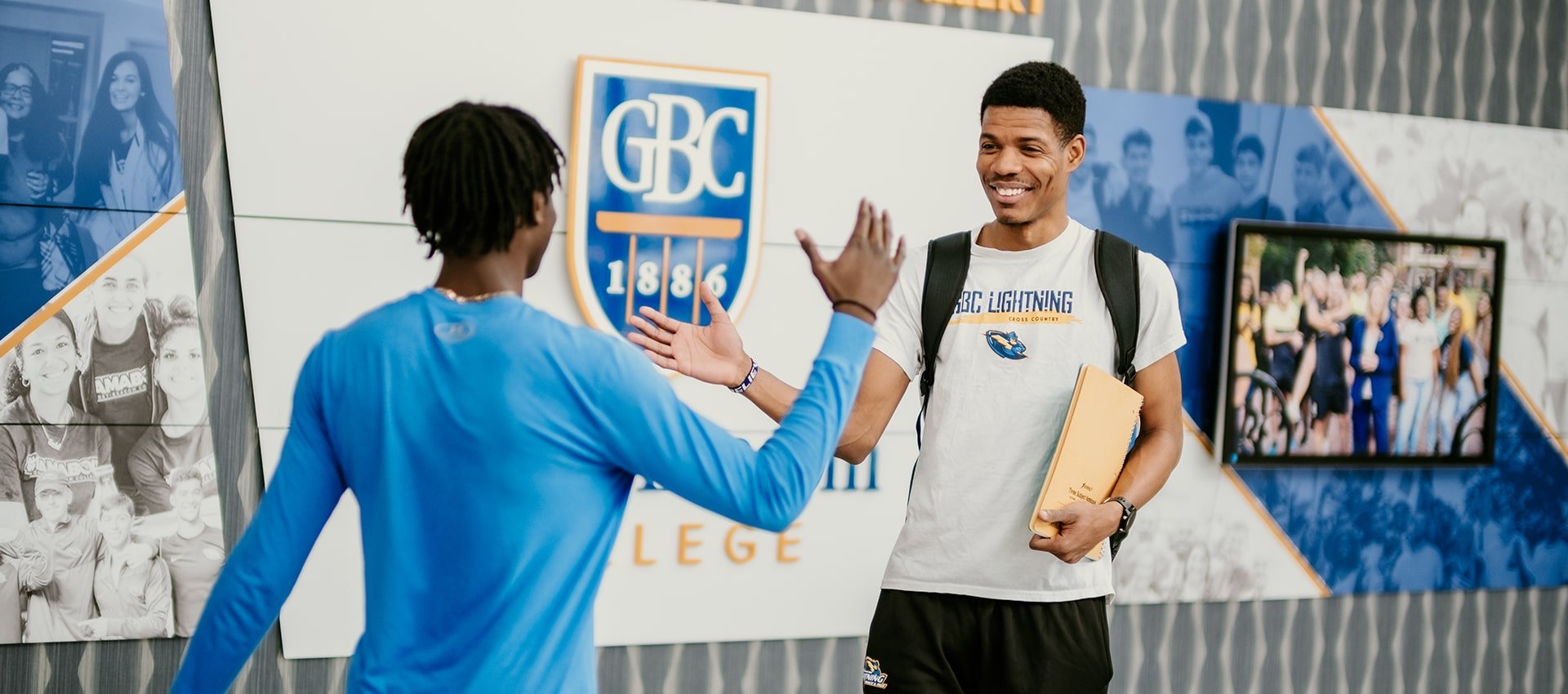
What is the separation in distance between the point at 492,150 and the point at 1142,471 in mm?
1161

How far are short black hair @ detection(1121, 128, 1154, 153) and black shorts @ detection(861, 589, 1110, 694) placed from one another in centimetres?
175

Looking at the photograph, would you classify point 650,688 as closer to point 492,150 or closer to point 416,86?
point 416,86

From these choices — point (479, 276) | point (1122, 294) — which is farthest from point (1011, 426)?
point (479, 276)

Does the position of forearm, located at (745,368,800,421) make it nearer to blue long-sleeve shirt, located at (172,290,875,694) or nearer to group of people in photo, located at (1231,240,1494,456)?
blue long-sleeve shirt, located at (172,290,875,694)

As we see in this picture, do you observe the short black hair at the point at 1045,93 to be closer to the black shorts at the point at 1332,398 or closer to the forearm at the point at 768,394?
the forearm at the point at 768,394

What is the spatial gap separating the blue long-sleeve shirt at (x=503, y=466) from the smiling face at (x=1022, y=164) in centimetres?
82

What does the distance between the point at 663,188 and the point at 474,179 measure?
6.04 feet

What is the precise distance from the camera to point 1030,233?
6.56ft

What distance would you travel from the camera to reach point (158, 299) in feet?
9.25

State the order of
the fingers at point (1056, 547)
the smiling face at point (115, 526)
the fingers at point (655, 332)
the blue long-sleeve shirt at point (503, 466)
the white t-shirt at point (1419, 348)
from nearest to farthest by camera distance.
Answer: the blue long-sleeve shirt at point (503, 466) → the fingers at point (655, 332) → the fingers at point (1056, 547) → the smiling face at point (115, 526) → the white t-shirt at point (1419, 348)

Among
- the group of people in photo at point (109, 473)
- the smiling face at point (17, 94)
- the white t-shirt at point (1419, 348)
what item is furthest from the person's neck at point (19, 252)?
the white t-shirt at point (1419, 348)

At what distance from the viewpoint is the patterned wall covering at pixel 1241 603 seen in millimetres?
Answer: 2885

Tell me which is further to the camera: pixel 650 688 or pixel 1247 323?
pixel 1247 323

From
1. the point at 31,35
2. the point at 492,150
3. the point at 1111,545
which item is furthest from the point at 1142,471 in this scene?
the point at 31,35
